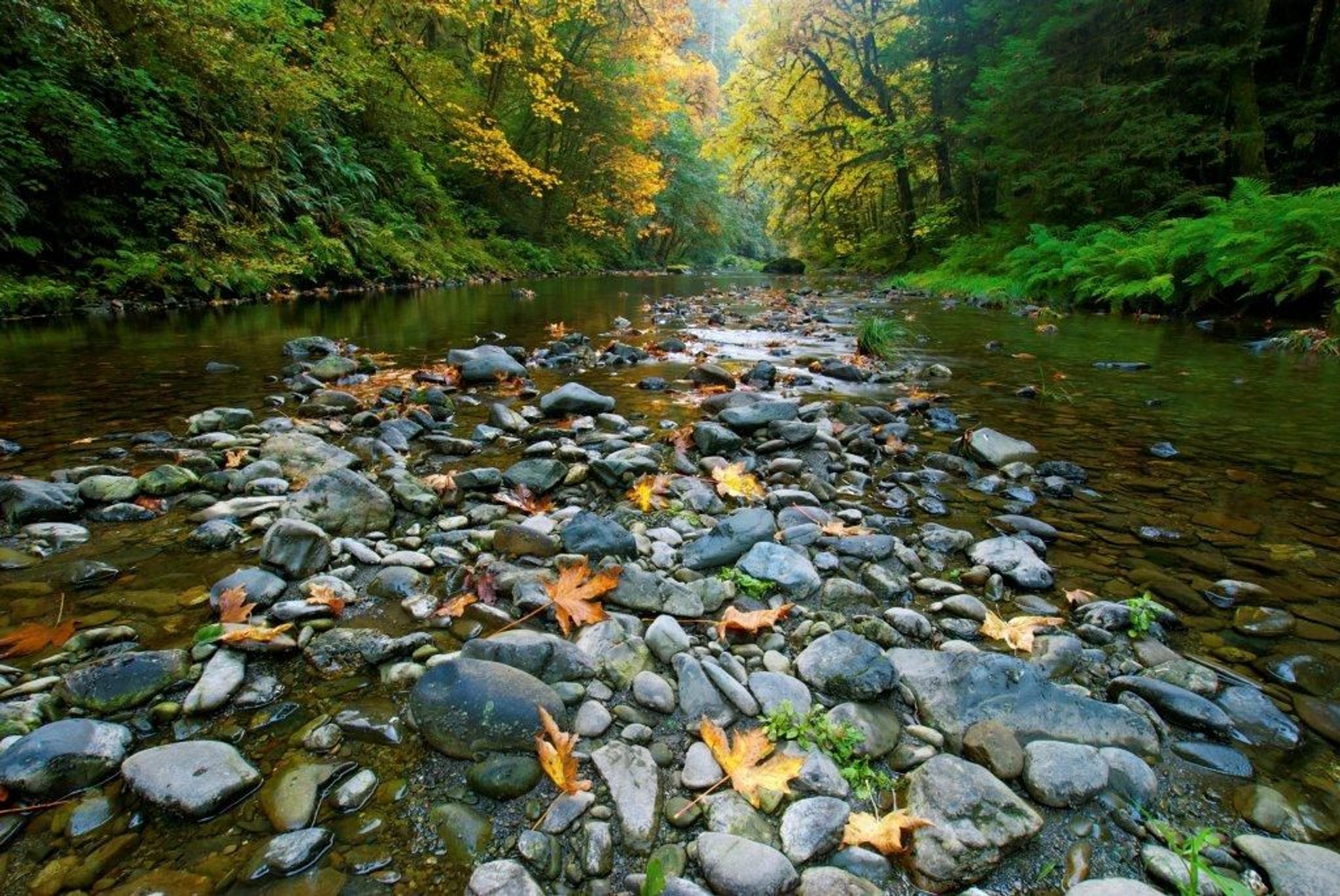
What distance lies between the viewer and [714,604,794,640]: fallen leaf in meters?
1.96

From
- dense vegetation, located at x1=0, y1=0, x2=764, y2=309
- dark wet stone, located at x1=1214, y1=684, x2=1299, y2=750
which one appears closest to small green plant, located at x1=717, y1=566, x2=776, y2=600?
dark wet stone, located at x1=1214, y1=684, x2=1299, y2=750

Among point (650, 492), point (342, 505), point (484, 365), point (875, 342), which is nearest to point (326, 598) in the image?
point (342, 505)

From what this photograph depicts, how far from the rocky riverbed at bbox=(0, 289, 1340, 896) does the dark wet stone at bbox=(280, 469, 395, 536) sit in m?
0.01

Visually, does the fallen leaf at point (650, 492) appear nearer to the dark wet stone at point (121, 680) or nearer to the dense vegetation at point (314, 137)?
the dark wet stone at point (121, 680)

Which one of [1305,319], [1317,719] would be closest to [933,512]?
[1317,719]

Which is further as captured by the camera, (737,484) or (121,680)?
(737,484)

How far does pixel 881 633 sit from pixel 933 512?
1176mm

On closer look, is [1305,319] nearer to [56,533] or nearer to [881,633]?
[881,633]

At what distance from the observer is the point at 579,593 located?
82.0 inches

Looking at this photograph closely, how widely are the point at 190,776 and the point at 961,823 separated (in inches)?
63.3

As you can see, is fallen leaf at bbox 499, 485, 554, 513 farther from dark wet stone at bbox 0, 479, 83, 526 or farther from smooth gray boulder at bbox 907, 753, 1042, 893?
smooth gray boulder at bbox 907, 753, 1042, 893

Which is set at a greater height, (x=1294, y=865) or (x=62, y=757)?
(x=62, y=757)

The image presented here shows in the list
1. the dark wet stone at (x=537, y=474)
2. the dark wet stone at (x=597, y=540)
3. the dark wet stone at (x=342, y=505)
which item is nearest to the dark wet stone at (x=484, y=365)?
the dark wet stone at (x=537, y=474)

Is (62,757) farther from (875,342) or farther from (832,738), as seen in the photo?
(875,342)
